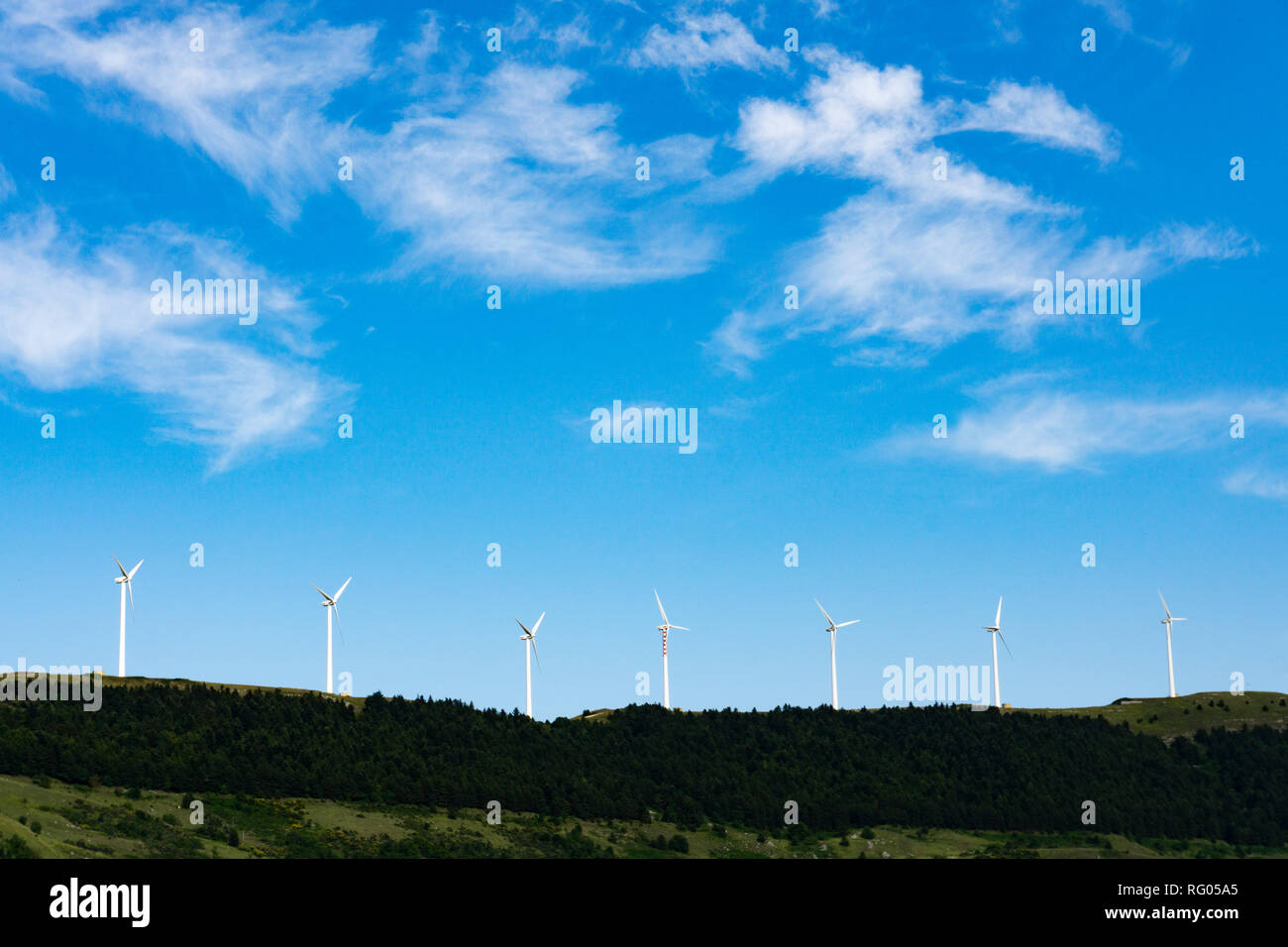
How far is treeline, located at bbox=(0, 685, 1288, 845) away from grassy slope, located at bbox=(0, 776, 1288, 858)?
3.52 metres

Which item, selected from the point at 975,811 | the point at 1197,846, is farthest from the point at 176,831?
the point at 1197,846

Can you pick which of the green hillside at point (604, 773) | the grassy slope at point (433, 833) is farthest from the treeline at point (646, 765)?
the grassy slope at point (433, 833)

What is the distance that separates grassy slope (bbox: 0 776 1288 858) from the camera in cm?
10025

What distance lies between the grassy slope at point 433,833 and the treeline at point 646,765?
3524mm

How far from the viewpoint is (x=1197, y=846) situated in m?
168

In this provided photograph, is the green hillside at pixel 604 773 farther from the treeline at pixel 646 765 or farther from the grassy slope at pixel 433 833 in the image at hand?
the grassy slope at pixel 433 833

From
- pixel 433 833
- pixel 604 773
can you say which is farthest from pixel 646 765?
pixel 433 833

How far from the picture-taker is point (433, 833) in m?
135

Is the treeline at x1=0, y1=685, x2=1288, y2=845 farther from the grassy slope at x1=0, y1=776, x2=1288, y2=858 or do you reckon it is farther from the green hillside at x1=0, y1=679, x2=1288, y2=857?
the grassy slope at x1=0, y1=776, x2=1288, y2=858

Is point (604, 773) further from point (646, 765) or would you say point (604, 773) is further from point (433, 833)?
point (433, 833)

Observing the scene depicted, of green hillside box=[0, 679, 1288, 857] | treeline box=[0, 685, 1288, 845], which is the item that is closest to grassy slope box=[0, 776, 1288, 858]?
green hillside box=[0, 679, 1288, 857]

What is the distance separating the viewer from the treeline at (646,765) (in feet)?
454

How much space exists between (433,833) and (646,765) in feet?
163
